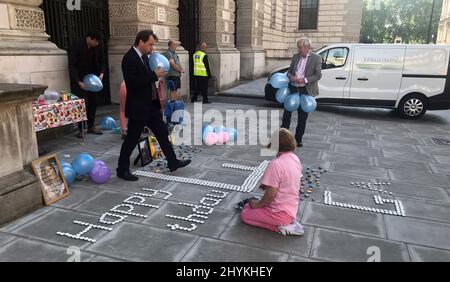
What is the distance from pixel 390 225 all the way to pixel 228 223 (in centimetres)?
175

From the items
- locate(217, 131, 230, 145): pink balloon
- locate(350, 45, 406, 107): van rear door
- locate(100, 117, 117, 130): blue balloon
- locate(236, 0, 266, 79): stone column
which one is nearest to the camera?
locate(217, 131, 230, 145): pink balloon

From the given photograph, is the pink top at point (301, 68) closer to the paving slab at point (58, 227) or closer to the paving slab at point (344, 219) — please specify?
the paving slab at point (344, 219)

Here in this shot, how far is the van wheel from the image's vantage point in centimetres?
1041

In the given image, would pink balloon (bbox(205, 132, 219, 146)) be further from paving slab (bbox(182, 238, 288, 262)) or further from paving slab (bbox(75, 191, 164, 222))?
paving slab (bbox(182, 238, 288, 262))

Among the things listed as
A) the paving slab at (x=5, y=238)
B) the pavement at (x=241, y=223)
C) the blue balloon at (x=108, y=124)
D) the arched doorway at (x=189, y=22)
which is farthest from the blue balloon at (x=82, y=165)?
the arched doorway at (x=189, y=22)

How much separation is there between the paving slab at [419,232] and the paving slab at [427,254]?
99mm

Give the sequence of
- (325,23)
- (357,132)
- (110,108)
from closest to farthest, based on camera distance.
Answer: (357,132) < (110,108) < (325,23)

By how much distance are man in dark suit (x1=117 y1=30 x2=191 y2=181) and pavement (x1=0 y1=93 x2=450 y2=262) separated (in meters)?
0.47

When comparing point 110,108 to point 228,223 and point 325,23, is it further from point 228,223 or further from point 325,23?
point 325,23

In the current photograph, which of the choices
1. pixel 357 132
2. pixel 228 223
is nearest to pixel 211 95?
pixel 357 132

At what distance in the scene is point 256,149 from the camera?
716 cm

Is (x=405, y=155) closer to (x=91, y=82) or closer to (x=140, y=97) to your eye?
(x=140, y=97)

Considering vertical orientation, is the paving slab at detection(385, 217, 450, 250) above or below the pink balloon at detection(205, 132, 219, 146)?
below

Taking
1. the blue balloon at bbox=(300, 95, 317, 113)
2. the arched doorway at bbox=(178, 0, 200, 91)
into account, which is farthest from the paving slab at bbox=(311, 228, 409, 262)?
the arched doorway at bbox=(178, 0, 200, 91)
